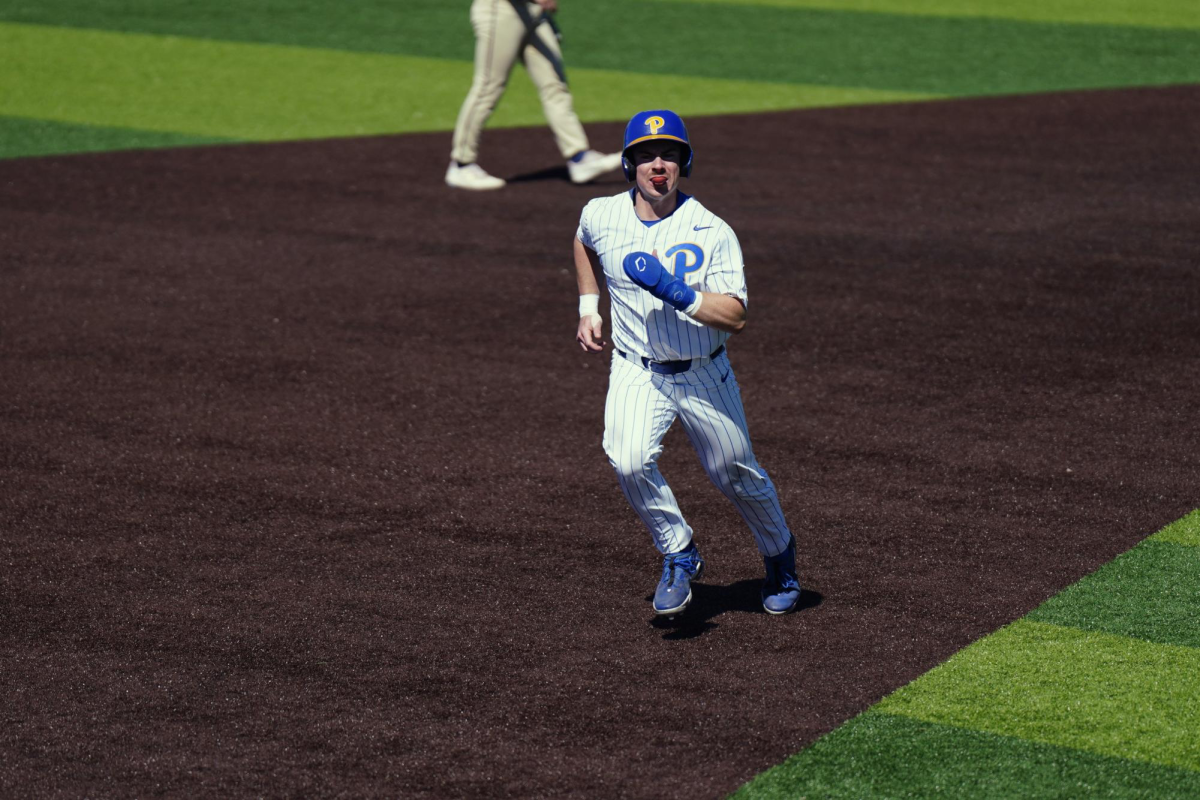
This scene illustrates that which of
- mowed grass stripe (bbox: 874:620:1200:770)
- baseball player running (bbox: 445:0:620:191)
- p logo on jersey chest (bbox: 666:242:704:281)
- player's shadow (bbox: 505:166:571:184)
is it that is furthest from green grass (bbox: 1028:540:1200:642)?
player's shadow (bbox: 505:166:571:184)

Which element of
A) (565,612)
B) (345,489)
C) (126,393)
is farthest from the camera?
(126,393)

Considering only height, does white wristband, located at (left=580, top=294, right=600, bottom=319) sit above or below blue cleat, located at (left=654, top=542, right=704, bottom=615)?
above

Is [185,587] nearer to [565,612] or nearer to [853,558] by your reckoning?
[565,612]

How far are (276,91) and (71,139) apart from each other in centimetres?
373

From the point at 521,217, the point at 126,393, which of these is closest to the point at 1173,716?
the point at 126,393

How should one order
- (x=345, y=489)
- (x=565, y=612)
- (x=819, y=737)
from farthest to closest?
(x=345, y=489) → (x=565, y=612) → (x=819, y=737)

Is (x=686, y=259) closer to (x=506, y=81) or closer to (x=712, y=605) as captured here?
(x=712, y=605)

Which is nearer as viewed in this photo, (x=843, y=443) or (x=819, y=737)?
(x=819, y=737)

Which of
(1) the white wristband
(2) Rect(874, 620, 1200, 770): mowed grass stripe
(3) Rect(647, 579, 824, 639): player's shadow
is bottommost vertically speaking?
(3) Rect(647, 579, 824, 639): player's shadow

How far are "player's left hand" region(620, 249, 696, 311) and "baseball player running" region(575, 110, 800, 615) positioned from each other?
0.17 meters

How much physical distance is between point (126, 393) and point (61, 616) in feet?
10.3

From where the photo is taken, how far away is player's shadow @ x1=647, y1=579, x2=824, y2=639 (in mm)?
6574

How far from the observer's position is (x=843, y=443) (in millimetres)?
8688

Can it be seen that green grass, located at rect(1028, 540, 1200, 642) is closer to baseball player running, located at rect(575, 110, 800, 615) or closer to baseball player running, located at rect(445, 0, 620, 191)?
baseball player running, located at rect(575, 110, 800, 615)
